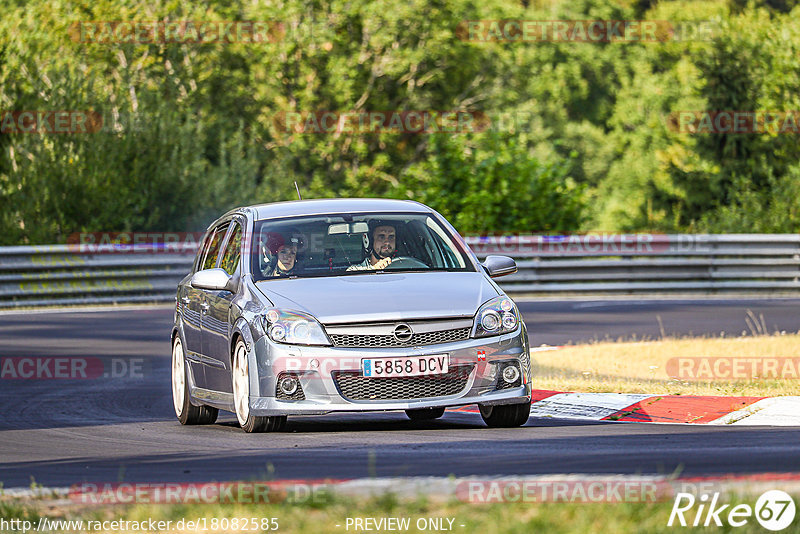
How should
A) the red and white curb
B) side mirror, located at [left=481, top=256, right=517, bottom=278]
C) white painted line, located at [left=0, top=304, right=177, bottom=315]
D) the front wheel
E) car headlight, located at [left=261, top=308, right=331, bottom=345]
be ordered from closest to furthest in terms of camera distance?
car headlight, located at [left=261, top=308, right=331, bottom=345]
the front wheel
the red and white curb
side mirror, located at [left=481, top=256, right=517, bottom=278]
white painted line, located at [left=0, top=304, right=177, bottom=315]

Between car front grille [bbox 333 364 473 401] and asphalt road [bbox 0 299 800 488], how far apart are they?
0.90ft

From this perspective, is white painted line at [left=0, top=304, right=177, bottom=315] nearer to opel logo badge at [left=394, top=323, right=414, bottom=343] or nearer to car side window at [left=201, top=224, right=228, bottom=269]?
car side window at [left=201, top=224, right=228, bottom=269]

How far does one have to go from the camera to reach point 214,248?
39.2ft

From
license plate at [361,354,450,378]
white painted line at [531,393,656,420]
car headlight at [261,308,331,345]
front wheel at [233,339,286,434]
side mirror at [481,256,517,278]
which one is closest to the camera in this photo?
license plate at [361,354,450,378]

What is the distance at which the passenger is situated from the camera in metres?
10.5

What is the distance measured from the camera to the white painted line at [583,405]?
11.2 m

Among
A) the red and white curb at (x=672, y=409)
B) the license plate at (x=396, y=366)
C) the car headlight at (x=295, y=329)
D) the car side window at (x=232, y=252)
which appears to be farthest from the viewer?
the car side window at (x=232, y=252)

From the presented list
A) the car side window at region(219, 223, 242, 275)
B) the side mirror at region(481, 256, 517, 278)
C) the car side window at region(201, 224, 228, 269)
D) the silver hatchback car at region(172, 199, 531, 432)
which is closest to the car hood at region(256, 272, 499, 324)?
the silver hatchback car at region(172, 199, 531, 432)

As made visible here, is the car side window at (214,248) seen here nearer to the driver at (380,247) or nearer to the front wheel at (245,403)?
the driver at (380,247)

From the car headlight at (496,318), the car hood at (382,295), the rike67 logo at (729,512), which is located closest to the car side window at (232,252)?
the car hood at (382,295)

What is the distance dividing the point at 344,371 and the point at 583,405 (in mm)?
2718

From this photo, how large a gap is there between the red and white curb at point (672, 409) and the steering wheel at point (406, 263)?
5.22 ft

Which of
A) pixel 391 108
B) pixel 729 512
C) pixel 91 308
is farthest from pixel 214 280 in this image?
pixel 391 108

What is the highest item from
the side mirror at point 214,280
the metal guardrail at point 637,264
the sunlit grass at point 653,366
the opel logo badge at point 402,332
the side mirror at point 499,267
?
the side mirror at point 499,267
